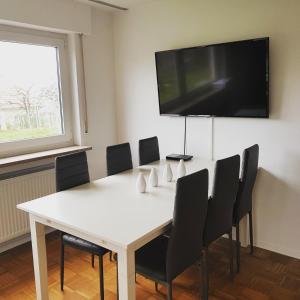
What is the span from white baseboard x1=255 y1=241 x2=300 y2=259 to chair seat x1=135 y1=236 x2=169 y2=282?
1.38 meters

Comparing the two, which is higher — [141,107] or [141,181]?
[141,107]

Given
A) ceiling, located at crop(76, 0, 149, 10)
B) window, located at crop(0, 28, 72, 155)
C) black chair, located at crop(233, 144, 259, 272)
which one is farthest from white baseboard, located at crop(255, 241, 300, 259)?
ceiling, located at crop(76, 0, 149, 10)

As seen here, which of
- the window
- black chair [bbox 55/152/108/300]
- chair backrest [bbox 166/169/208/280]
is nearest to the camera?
chair backrest [bbox 166/169/208/280]

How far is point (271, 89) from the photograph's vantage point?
9.21 feet

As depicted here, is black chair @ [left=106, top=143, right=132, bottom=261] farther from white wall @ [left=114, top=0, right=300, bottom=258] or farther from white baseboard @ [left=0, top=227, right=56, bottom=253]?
white baseboard @ [left=0, top=227, right=56, bottom=253]

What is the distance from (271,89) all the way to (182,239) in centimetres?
166

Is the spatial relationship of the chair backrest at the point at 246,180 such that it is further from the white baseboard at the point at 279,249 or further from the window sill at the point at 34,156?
the window sill at the point at 34,156

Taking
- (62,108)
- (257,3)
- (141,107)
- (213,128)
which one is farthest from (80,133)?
(257,3)

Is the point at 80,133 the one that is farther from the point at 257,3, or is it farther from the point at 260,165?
the point at 257,3

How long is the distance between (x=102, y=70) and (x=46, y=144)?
1.11 meters

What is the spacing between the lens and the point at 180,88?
330 centimetres

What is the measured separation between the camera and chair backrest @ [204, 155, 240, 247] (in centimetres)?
217

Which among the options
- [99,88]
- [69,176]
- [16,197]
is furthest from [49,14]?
[16,197]

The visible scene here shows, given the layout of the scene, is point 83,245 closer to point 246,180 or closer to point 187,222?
point 187,222
